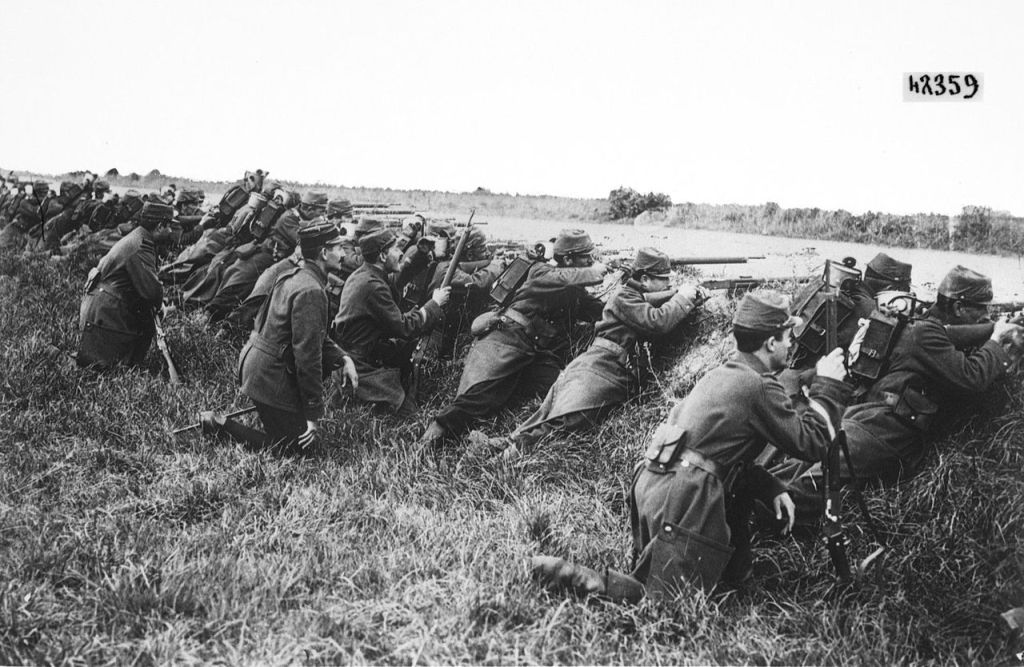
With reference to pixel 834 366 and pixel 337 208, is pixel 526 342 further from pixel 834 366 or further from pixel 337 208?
pixel 337 208

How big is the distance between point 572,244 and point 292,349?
2435 mm

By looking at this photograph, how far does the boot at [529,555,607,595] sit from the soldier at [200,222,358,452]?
7.95 ft

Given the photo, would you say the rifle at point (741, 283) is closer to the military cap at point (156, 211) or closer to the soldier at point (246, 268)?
the soldier at point (246, 268)

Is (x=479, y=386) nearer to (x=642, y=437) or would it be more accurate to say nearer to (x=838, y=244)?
(x=642, y=437)

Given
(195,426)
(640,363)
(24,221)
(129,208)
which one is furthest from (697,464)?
(24,221)

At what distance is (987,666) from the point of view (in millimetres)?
3521

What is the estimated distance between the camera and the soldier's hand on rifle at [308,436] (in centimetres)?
564

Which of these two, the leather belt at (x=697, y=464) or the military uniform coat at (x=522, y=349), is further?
the military uniform coat at (x=522, y=349)

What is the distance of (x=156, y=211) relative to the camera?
7.89 m

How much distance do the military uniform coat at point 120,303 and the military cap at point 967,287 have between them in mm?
6815

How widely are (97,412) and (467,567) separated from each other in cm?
395

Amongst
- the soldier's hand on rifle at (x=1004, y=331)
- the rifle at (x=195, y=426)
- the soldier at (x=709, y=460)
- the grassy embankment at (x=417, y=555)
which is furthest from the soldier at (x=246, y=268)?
the soldier's hand on rifle at (x=1004, y=331)

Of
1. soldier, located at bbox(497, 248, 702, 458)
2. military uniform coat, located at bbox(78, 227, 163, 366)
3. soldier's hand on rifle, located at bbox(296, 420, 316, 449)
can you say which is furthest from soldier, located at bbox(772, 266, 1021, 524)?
military uniform coat, located at bbox(78, 227, 163, 366)

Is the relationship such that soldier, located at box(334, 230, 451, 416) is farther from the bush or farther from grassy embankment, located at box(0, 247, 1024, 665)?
the bush
